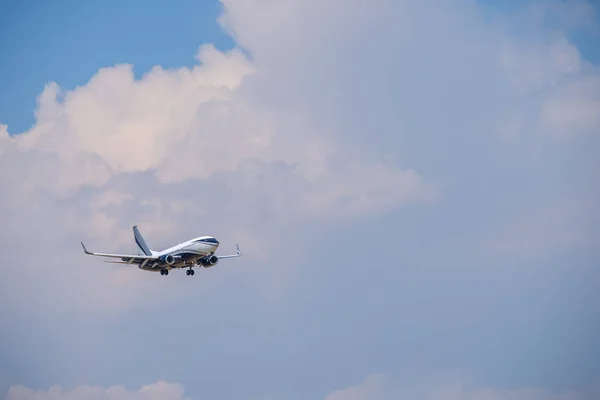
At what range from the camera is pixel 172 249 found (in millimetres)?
197875

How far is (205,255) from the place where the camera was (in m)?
197

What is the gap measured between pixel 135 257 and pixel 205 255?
1388 cm

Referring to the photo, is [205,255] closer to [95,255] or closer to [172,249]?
[172,249]

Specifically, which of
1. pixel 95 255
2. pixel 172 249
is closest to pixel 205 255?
pixel 172 249

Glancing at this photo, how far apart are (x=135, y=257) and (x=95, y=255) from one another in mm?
8602

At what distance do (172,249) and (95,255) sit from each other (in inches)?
581

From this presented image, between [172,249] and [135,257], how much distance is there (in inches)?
293

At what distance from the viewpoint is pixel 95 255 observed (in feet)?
634

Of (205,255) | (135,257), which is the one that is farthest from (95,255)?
(205,255)

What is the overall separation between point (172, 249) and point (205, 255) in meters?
6.70

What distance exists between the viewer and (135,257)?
19850 centimetres

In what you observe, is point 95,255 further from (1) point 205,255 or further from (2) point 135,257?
(1) point 205,255
